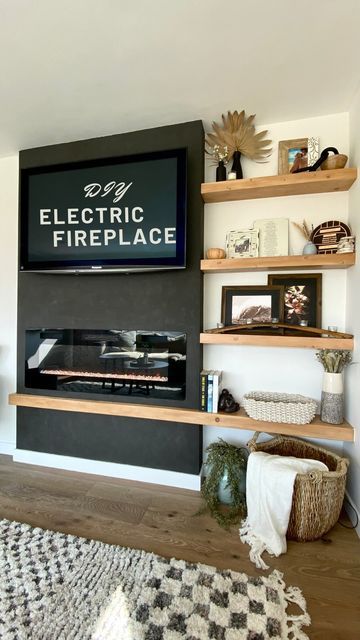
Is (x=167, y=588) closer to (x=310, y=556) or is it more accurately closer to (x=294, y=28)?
(x=310, y=556)

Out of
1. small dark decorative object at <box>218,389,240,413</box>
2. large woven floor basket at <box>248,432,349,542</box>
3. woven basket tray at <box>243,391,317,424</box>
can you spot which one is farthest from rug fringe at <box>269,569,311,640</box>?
small dark decorative object at <box>218,389,240,413</box>

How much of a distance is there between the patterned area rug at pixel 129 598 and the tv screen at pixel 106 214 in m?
1.57

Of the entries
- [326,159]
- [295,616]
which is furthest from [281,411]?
[326,159]

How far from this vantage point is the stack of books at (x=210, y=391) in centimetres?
187

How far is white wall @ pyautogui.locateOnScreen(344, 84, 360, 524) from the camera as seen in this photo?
1.63 m

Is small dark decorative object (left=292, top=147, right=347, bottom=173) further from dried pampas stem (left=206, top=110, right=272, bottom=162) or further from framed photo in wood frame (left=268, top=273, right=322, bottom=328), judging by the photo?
framed photo in wood frame (left=268, top=273, right=322, bottom=328)

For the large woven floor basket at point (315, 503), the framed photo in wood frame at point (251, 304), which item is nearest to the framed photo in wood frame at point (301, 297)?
the framed photo in wood frame at point (251, 304)

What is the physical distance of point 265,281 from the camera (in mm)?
2014

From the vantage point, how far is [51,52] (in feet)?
4.84

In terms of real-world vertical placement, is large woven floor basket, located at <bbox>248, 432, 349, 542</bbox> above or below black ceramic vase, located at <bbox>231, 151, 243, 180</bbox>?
below

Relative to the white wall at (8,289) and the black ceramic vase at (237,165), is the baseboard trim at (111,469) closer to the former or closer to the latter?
the white wall at (8,289)

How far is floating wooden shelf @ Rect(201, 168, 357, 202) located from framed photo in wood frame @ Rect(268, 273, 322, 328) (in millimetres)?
537

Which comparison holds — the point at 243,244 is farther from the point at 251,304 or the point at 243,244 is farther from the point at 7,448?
the point at 7,448

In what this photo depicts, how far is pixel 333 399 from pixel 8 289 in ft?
8.59
